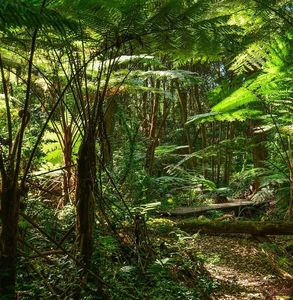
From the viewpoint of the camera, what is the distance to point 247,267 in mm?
4004

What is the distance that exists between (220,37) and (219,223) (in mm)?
2830

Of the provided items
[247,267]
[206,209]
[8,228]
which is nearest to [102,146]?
[8,228]

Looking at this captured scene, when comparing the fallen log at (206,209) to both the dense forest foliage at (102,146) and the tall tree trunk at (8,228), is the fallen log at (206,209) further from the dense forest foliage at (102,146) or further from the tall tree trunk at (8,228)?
the tall tree trunk at (8,228)

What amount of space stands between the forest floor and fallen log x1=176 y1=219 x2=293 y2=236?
0.13m

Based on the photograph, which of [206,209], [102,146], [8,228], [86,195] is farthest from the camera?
[206,209]

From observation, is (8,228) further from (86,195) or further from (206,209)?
(206,209)

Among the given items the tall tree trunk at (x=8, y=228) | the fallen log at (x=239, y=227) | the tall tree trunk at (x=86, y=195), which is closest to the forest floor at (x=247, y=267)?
the fallen log at (x=239, y=227)

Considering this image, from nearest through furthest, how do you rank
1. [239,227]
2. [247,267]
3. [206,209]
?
1. [247,267]
2. [239,227]
3. [206,209]

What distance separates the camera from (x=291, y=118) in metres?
4.80

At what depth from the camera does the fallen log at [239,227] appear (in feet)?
14.7

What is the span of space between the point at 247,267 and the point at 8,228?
9.32 ft

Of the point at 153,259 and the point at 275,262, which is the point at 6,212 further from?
the point at 275,262

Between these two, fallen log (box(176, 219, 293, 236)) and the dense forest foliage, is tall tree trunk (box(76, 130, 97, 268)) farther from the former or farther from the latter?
fallen log (box(176, 219, 293, 236))

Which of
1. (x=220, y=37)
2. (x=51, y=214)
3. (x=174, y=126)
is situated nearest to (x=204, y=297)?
(x=51, y=214)
